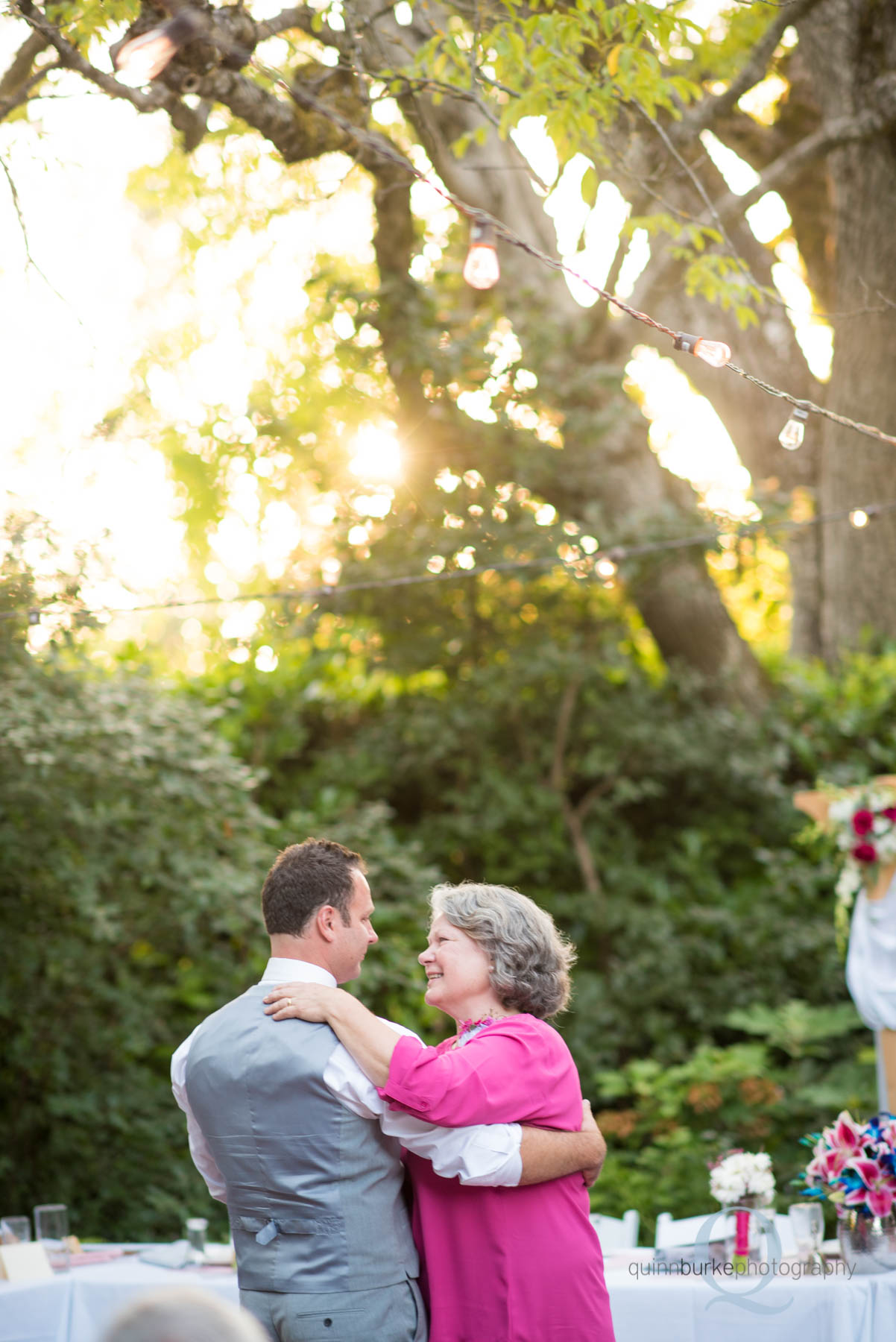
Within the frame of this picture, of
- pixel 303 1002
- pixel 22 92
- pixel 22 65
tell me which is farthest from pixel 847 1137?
pixel 22 65

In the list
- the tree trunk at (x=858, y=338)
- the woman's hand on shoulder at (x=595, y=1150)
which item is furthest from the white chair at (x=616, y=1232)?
the tree trunk at (x=858, y=338)

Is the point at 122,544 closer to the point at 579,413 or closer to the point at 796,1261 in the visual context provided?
the point at 579,413

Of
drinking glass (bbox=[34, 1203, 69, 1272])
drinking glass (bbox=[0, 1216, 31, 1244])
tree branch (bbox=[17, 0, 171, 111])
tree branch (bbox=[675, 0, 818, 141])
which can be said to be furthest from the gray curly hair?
tree branch (bbox=[675, 0, 818, 141])

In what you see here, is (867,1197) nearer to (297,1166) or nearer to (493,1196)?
(493,1196)

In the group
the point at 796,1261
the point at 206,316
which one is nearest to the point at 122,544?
the point at 206,316

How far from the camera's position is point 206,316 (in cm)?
727

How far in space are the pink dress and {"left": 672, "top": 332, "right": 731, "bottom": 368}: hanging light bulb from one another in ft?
5.60

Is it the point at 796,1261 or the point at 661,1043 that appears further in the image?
the point at 661,1043

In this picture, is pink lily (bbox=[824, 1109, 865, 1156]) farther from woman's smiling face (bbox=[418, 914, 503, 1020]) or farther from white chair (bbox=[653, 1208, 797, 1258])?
woman's smiling face (bbox=[418, 914, 503, 1020])

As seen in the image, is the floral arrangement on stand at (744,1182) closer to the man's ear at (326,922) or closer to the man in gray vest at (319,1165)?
the man in gray vest at (319,1165)

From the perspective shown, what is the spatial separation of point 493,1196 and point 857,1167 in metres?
1.35

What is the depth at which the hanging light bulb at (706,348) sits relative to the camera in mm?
2896

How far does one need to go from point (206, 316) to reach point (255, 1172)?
618 cm

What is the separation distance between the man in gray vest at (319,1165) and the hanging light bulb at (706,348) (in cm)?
185
